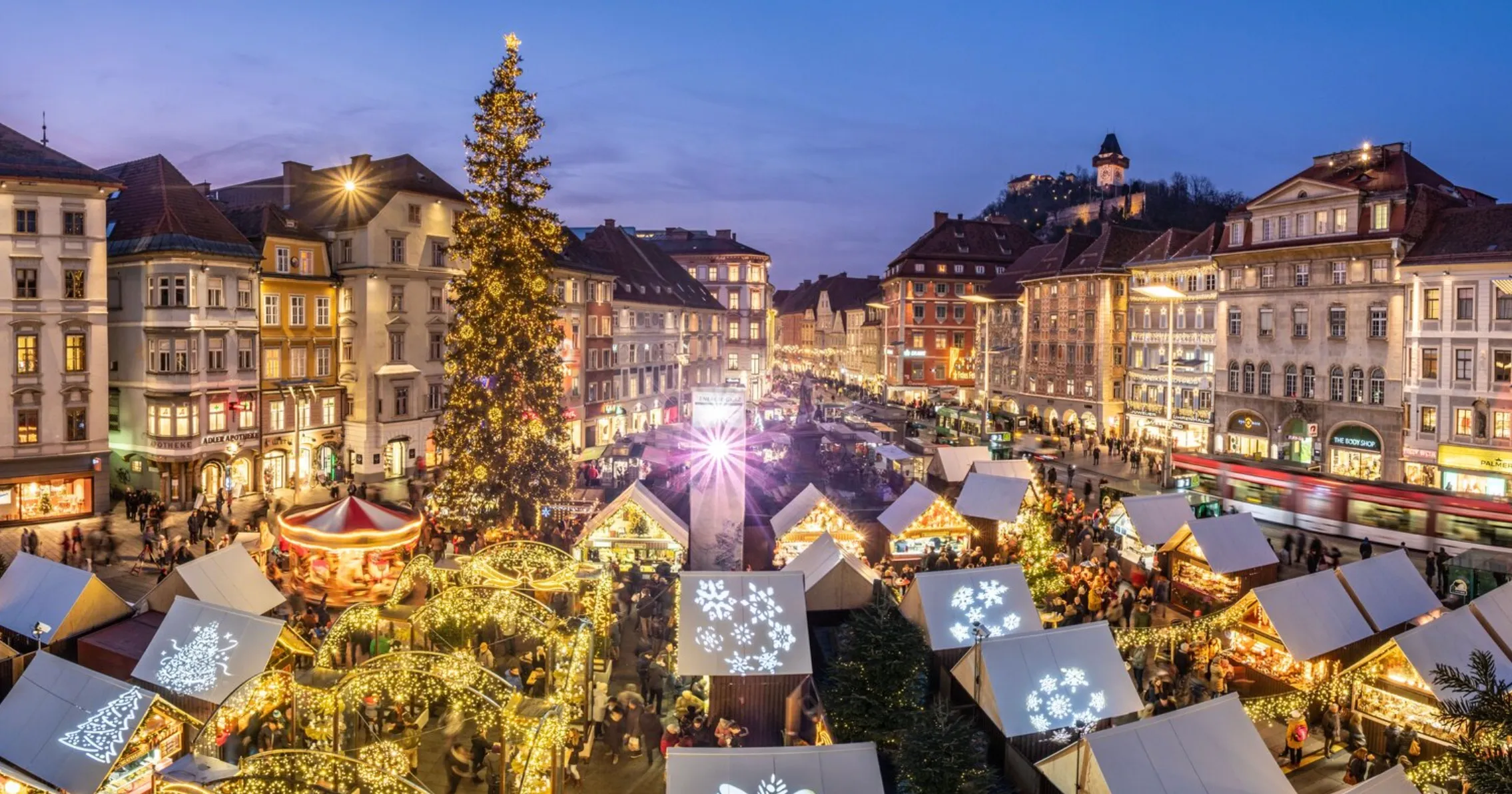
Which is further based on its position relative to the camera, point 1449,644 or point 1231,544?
point 1231,544

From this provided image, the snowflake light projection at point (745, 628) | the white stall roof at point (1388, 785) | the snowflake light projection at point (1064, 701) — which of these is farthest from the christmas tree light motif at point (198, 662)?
the white stall roof at point (1388, 785)

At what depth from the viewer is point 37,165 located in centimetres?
3128

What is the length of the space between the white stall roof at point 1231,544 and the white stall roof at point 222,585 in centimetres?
2027

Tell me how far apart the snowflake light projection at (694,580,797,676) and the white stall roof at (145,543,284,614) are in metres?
8.45

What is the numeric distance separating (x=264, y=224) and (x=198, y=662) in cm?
2735

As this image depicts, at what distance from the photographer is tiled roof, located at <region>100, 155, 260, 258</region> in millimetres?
33562

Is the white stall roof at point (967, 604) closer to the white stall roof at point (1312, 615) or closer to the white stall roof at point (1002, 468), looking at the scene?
the white stall roof at point (1312, 615)

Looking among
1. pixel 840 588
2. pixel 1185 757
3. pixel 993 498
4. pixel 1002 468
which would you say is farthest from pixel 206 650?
pixel 1002 468

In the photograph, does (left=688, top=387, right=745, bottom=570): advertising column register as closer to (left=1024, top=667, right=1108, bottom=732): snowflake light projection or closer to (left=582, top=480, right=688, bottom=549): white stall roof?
(left=582, top=480, right=688, bottom=549): white stall roof

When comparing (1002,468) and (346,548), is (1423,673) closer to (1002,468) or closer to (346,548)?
(1002,468)

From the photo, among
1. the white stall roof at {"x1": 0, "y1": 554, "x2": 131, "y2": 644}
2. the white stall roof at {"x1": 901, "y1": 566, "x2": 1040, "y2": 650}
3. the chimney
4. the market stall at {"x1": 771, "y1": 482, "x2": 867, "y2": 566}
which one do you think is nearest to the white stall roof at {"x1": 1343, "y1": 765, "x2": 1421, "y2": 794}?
the white stall roof at {"x1": 901, "y1": 566, "x2": 1040, "y2": 650}

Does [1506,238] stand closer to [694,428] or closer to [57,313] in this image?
[694,428]

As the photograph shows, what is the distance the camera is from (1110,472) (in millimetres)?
47031

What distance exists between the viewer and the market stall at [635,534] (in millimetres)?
24297
